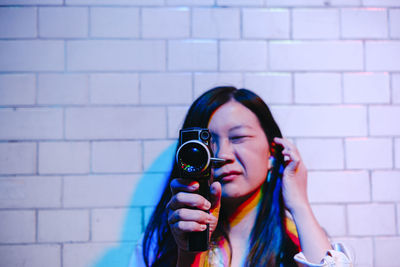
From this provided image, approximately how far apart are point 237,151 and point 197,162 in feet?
0.95

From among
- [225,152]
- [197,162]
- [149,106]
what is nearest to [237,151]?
[225,152]

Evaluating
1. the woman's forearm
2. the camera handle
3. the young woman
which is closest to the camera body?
the camera handle

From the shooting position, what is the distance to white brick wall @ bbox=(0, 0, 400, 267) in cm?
128

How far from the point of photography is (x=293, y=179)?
3.87 ft

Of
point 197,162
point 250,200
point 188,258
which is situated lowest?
point 188,258

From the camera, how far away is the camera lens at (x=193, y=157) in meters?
0.85

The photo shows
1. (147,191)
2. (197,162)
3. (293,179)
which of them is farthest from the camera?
(147,191)

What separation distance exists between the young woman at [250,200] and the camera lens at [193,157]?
246 mm

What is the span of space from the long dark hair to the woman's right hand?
0.25 meters

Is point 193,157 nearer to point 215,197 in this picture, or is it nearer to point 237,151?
point 215,197

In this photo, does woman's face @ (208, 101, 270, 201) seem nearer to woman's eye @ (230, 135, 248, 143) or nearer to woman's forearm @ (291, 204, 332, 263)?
woman's eye @ (230, 135, 248, 143)

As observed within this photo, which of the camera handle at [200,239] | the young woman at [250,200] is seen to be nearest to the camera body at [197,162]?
the camera handle at [200,239]

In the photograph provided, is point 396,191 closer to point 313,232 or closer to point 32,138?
point 313,232

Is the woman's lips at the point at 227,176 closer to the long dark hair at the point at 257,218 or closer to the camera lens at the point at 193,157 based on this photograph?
the long dark hair at the point at 257,218
